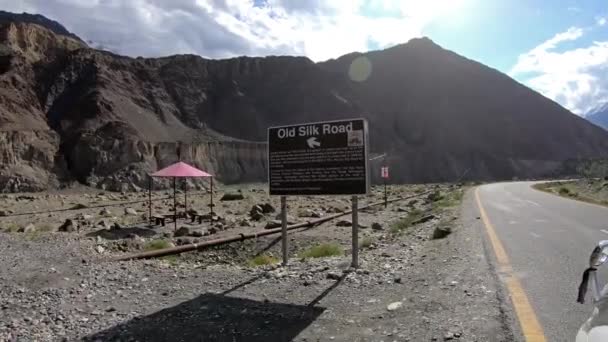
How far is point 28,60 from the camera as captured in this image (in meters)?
88.6

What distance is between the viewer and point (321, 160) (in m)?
8.55

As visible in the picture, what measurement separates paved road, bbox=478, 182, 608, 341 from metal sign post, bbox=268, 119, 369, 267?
2.84 metres

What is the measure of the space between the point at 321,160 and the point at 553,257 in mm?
4451

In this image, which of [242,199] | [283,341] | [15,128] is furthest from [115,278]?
[15,128]

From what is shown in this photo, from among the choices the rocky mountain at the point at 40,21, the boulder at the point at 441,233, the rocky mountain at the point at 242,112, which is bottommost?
the boulder at the point at 441,233

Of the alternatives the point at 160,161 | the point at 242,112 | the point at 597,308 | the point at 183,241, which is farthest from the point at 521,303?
the point at 242,112

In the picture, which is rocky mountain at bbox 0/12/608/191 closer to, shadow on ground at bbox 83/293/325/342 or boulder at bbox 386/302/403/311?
shadow on ground at bbox 83/293/325/342

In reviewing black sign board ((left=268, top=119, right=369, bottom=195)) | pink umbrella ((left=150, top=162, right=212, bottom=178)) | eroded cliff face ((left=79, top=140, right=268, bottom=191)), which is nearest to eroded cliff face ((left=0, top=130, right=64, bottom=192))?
eroded cliff face ((left=79, top=140, right=268, bottom=191))

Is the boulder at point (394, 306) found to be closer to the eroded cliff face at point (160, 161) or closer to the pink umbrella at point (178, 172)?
the pink umbrella at point (178, 172)

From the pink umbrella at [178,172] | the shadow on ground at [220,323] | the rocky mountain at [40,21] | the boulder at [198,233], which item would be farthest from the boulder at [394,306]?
the rocky mountain at [40,21]

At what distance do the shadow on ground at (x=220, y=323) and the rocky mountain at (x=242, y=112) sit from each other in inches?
2528

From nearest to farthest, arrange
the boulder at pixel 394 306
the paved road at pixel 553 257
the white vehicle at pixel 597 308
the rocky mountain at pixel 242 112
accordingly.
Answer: the white vehicle at pixel 597 308 → the paved road at pixel 553 257 → the boulder at pixel 394 306 → the rocky mountain at pixel 242 112

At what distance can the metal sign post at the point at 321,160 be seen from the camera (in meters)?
8.23

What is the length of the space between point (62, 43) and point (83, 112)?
1028 inches
